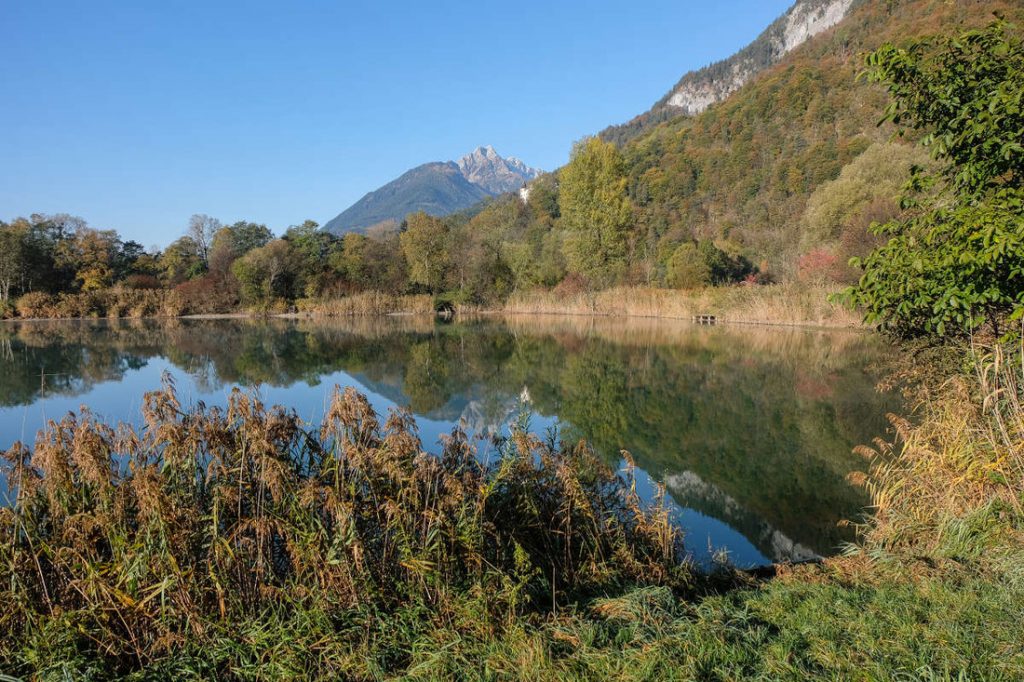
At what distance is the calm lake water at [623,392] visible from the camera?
6.86 metres

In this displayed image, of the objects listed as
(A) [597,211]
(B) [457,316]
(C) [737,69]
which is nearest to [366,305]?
(B) [457,316]

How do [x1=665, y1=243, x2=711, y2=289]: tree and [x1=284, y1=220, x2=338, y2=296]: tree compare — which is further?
[x1=284, y1=220, x2=338, y2=296]: tree

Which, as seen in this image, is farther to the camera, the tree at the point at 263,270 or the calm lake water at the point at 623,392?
the tree at the point at 263,270

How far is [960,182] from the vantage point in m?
4.97

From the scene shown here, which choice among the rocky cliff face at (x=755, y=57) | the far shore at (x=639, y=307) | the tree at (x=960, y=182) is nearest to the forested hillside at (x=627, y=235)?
the far shore at (x=639, y=307)

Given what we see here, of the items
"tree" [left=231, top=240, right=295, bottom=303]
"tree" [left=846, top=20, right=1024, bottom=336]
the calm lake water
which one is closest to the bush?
"tree" [left=231, top=240, right=295, bottom=303]

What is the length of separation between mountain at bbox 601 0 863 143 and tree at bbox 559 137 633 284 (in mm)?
64690

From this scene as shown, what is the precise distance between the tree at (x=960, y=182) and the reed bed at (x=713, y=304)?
14112 mm

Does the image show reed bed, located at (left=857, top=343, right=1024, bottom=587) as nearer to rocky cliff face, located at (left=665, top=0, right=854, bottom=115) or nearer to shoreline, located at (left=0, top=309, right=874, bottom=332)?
shoreline, located at (left=0, top=309, right=874, bottom=332)

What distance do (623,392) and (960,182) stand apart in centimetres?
818

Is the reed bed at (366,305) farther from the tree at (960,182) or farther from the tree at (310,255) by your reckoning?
the tree at (960,182)

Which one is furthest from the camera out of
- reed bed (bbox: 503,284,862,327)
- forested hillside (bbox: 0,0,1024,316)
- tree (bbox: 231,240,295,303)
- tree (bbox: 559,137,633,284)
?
tree (bbox: 231,240,295,303)

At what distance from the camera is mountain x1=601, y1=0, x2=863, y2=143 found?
10038cm

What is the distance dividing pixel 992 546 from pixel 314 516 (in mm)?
4333
